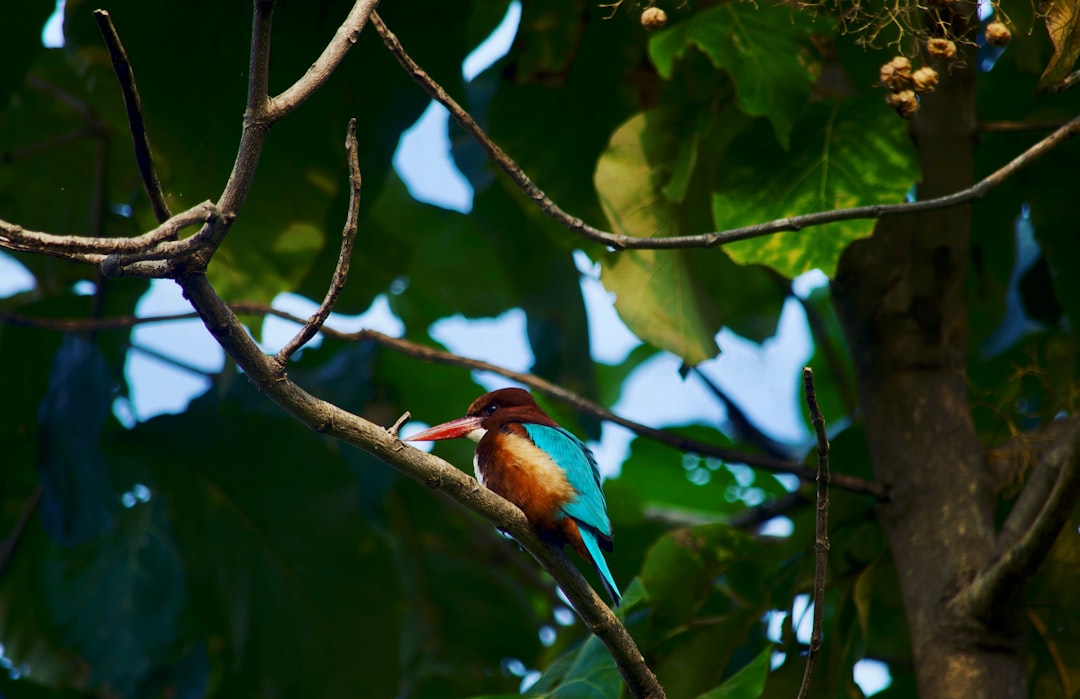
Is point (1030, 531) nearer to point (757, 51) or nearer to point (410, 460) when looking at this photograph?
point (757, 51)

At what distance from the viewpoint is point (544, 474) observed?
2094mm

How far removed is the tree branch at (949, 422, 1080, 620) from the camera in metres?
2.30

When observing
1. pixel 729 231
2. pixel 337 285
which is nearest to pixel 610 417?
pixel 729 231

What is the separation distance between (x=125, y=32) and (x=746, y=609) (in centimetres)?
240

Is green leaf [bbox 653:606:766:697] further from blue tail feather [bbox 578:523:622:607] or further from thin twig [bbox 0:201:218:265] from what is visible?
thin twig [bbox 0:201:218:265]

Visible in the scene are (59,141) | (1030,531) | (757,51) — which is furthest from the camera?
(59,141)

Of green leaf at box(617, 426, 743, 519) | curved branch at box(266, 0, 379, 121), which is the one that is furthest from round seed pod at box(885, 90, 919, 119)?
green leaf at box(617, 426, 743, 519)

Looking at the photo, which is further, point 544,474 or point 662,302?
point 662,302

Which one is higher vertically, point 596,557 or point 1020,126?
point 1020,126

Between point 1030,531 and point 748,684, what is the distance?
710 mm

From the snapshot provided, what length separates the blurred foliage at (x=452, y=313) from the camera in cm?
287

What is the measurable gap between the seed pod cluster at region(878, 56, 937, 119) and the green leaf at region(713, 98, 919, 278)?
2.07 feet

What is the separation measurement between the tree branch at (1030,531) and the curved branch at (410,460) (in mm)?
916

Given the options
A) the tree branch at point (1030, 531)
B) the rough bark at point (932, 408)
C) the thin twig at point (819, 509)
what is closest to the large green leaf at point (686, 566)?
the rough bark at point (932, 408)
